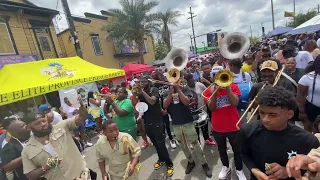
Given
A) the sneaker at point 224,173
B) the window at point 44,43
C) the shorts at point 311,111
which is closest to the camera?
the shorts at point 311,111

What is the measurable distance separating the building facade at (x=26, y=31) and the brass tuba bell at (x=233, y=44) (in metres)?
11.4

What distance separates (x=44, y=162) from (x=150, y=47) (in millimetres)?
28581

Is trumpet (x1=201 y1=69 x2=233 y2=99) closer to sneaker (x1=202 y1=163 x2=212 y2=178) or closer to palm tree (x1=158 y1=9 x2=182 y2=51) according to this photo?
sneaker (x1=202 y1=163 x2=212 y2=178)

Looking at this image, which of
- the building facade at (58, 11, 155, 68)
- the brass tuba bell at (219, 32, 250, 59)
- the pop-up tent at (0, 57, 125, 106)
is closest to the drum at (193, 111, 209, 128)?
the brass tuba bell at (219, 32, 250, 59)

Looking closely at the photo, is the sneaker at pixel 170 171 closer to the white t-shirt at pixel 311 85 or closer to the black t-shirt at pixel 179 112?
the black t-shirt at pixel 179 112

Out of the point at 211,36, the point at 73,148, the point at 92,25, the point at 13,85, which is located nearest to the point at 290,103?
the point at 73,148

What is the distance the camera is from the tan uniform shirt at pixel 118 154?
8.99 feet

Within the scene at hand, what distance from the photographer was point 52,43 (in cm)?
1448

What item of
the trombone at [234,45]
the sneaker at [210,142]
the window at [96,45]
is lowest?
the sneaker at [210,142]

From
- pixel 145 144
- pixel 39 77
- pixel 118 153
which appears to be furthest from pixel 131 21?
pixel 118 153

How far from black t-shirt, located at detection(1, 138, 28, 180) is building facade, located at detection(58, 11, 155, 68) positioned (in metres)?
14.4

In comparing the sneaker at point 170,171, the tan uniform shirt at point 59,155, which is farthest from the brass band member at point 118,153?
the sneaker at point 170,171

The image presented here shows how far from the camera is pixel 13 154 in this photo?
103 inches

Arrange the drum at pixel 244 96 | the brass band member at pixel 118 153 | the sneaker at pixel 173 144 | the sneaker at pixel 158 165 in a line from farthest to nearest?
the sneaker at pixel 173 144 < the sneaker at pixel 158 165 < the drum at pixel 244 96 < the brass band member at pixel 118 153
